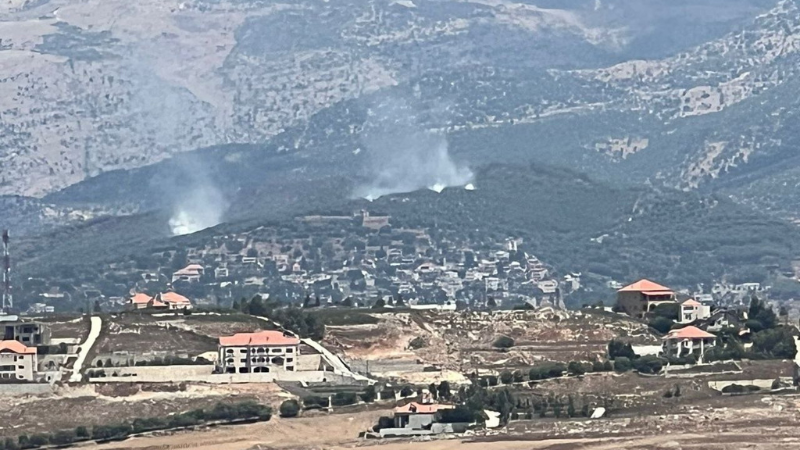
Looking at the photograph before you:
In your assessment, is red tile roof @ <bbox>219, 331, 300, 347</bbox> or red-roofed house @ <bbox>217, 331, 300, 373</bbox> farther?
red tile roof @ <bbox>219, 331, 300, 347</bbox>

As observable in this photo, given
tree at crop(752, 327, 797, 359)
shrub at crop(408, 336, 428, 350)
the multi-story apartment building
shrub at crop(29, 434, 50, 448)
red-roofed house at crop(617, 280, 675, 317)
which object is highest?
red-roofed house at crop(617, 280, 675, 317)

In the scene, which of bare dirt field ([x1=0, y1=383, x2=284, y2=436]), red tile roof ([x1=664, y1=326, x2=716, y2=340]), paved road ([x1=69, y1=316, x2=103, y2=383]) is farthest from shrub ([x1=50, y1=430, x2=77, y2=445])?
red tile roof ([x1=664, y1=326, x2=716, y2=340])

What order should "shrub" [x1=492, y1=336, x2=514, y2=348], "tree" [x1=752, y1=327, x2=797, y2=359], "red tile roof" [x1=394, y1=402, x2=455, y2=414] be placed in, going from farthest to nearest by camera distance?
"shrub" [x1=492, y1=336, x2=514, y2=348] < "tree" [x1=752, y1=327, x2=797, y2=359] < "red tile roof" [x1=394, y1=402, x2=455, y2=414]

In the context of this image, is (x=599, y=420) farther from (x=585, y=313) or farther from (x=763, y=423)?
(x=585, y=313)

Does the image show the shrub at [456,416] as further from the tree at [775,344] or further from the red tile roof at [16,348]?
the red tile roof at [16,348]

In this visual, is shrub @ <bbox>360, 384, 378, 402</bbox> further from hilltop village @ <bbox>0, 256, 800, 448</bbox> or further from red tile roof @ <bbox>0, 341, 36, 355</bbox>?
red tile roof @ <bbox>0, 341, 36, 355</bbox>

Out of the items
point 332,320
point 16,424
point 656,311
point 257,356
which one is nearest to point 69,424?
point 16,424
